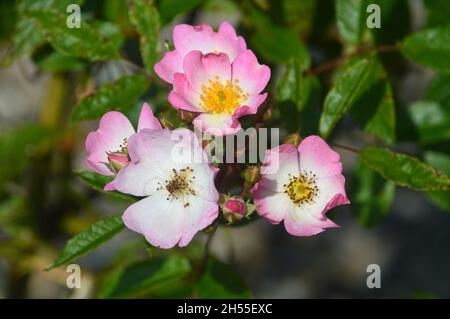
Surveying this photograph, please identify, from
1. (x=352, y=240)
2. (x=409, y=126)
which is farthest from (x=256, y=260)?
(x=409, y=126)

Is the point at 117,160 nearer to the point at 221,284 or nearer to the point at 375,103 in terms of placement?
the point at 221,284

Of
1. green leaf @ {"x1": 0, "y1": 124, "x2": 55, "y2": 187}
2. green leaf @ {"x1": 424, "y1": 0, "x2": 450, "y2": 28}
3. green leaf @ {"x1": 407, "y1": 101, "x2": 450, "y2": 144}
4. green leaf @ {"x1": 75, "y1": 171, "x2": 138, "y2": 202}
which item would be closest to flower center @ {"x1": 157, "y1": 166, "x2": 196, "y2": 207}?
green leaf @ {"x1": 75, "y1": 171, "x2": 138, "y2": 202}

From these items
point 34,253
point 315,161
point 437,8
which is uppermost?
point 437,8

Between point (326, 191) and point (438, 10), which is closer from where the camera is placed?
point (326, 191)

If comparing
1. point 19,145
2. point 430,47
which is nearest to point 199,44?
point 430,47

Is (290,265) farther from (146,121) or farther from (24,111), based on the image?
(146,121)

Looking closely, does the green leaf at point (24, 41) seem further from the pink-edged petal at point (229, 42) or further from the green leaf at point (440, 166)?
the green leaf at point (440, 166)

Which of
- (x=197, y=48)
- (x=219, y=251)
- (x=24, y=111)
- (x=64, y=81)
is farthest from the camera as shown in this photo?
(x=24, y=111)

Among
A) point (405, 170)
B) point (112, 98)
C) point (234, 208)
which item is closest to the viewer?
point (234, 208)
